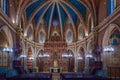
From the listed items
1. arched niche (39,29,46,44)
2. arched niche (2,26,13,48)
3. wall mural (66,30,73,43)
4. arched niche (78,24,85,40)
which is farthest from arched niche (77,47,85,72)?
arched niche (2,26,13,48)

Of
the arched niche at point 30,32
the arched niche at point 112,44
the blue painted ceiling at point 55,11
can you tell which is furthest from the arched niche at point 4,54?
the arched niche at point 112,44

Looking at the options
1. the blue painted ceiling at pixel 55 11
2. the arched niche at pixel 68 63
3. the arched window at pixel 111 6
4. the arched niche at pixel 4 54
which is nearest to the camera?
the arched window at pixel 111 6

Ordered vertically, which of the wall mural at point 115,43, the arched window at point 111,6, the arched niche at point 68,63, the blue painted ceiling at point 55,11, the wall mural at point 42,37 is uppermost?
the blue painted ceiling at point 55,11

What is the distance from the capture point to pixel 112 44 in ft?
93.0

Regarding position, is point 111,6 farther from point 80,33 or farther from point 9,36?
point 80,33

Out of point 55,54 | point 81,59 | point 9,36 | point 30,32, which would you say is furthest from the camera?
point 55,54

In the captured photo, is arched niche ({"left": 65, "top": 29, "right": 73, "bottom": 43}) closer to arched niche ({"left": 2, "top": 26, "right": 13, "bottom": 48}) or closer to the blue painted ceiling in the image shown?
the blue painted ceiling

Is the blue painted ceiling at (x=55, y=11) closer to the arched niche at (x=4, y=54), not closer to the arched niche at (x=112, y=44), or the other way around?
the arched niche at (x=112, y=44)

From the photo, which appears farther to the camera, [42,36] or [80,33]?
[42,36]

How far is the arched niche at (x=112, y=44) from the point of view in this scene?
25891mm

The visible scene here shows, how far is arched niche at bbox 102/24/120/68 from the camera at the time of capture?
2589cm

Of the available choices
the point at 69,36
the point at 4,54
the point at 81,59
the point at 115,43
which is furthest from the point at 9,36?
the point at 69,36

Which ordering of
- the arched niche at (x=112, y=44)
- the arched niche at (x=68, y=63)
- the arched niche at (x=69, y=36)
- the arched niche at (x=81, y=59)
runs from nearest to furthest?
the arched niche at (x=112, y=44), the arched niche at (x=81, y=59), the arched niche at (x=68, y=63), the arched niche at (x=69, y=36)

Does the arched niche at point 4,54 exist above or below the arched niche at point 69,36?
below
